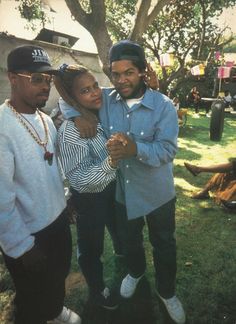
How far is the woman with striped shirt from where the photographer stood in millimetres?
2389

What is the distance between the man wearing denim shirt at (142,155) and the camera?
8.11 ft

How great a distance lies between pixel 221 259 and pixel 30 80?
10.7 feet

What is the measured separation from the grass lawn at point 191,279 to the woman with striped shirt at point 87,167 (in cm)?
51

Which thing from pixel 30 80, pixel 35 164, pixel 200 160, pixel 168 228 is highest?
pixel 30 80

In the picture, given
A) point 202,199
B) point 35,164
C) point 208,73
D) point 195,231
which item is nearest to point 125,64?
point 35,164

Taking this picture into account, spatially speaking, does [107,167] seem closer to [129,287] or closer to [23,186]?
[23,186]

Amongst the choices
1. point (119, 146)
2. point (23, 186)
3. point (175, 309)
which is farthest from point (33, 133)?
point (175, 309)

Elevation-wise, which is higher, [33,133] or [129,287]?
[33,133]

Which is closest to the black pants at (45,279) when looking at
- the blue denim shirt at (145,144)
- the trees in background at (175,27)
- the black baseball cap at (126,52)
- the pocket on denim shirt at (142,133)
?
the blue denim shirt at (145,144)

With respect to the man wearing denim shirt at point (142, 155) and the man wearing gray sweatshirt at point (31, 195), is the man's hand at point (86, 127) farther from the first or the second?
the man wearing gray sweatshirt at point (31, 195)

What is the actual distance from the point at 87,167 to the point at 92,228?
0.64 m

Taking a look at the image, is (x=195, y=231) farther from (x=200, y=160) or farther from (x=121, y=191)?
(x=200, y=160)

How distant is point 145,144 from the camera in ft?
7.93

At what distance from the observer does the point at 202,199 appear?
233 inches
